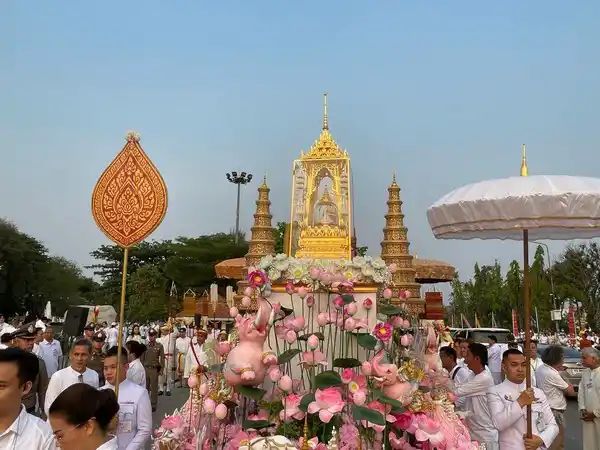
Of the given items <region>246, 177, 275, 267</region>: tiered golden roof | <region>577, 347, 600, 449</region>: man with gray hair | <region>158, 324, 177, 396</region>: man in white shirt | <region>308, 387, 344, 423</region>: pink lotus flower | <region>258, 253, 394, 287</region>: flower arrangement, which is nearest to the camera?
<region>308, 387, 344, 423</region>: pink lotus flower

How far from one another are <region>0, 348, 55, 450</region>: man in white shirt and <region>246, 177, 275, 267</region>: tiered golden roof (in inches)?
1237

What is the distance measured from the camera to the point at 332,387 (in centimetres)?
366

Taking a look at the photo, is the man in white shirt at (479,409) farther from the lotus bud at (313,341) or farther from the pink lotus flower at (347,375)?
the lotus bud at (313,341)

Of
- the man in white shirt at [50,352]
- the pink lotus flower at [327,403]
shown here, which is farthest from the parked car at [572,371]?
the pink lotus flower at [327,403]

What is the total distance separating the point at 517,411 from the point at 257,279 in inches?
81.2

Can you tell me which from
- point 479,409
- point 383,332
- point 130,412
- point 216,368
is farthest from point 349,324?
point 130,412

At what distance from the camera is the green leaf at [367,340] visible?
3.91 metres

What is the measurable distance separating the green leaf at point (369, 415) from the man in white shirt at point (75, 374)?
9.10 feet

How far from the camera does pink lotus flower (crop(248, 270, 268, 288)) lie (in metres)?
4.07

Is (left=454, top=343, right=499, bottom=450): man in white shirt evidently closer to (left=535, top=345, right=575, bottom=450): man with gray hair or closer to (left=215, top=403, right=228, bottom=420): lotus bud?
(left=215, top=403, right=228, bottom=420): lotus bud

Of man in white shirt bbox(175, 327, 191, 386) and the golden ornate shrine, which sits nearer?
the golden ornate shrine

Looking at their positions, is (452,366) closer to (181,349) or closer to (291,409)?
(291,409)

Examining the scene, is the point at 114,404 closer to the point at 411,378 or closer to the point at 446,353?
the point at 411,378

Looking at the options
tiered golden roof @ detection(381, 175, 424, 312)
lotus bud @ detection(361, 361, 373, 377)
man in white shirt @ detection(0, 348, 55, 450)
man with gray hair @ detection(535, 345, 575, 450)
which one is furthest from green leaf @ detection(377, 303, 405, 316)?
tiered golden roof @ detection(381, 175, 424, 312)
